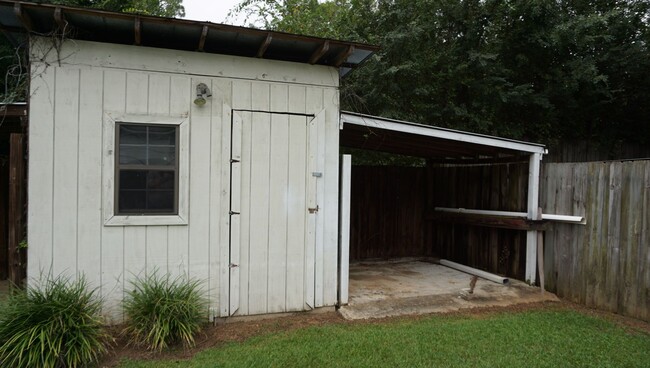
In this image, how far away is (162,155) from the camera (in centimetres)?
430

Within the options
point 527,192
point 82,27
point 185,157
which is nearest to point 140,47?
point 82,27

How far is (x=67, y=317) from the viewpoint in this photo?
11.4 ft

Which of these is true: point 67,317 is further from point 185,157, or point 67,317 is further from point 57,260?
point 185,157

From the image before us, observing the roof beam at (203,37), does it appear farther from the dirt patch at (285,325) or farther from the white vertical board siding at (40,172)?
the dirt patch at (285,325)

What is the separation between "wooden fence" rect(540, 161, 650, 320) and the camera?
473 cm

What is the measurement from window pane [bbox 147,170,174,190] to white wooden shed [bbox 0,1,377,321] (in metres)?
0.01

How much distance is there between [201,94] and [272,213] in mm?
1505

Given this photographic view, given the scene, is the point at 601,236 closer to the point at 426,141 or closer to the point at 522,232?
the point at 522,232

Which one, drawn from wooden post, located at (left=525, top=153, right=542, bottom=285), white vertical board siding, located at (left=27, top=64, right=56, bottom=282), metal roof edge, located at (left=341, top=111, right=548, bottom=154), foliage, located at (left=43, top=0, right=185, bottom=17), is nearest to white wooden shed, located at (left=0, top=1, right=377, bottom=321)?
white vertical board siding, located at (left=27, top=64, right=56, bottom=282)

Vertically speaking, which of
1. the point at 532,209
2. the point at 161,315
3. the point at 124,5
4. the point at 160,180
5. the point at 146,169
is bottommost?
the point at 161,315

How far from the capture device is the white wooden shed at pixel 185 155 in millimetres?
3986

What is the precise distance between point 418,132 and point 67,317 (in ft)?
14.0

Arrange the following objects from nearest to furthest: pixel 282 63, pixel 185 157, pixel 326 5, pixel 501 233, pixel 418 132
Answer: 1. pixel 185 157
2. pixel 282 63
3. pixel 418 132
4. pixel 501 233
5. pixel 326 5

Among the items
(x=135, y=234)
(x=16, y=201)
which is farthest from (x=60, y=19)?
(x=135, y=234)
